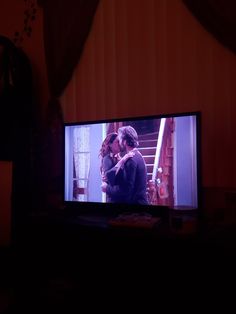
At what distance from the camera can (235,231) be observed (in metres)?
1.48

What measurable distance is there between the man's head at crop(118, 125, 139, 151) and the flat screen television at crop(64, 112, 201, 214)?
14 mm

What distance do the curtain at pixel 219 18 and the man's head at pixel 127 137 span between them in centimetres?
75

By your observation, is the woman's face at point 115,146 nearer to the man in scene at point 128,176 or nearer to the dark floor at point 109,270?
the man in scene at point 128,176

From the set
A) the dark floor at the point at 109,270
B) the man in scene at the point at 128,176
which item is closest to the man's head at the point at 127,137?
the man in scene at the point at 128,176

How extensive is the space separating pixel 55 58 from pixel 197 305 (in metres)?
1.93

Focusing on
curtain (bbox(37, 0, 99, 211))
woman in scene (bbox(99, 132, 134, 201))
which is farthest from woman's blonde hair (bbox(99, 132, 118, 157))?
curtain (bbox(37, 0, 99, 211))

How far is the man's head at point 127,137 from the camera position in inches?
71.6

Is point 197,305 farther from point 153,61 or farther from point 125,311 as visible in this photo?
point 153,61

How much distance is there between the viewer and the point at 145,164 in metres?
1.77

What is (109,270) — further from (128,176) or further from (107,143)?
(107,143)

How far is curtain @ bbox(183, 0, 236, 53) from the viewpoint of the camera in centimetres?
172

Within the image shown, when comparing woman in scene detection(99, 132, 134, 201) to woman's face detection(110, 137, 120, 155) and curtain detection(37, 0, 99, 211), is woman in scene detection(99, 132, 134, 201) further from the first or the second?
curtain detection(37, 0, 99, 211)

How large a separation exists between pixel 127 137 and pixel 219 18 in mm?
870

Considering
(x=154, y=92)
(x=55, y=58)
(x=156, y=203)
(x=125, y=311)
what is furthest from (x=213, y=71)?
(x=125, y=311)
